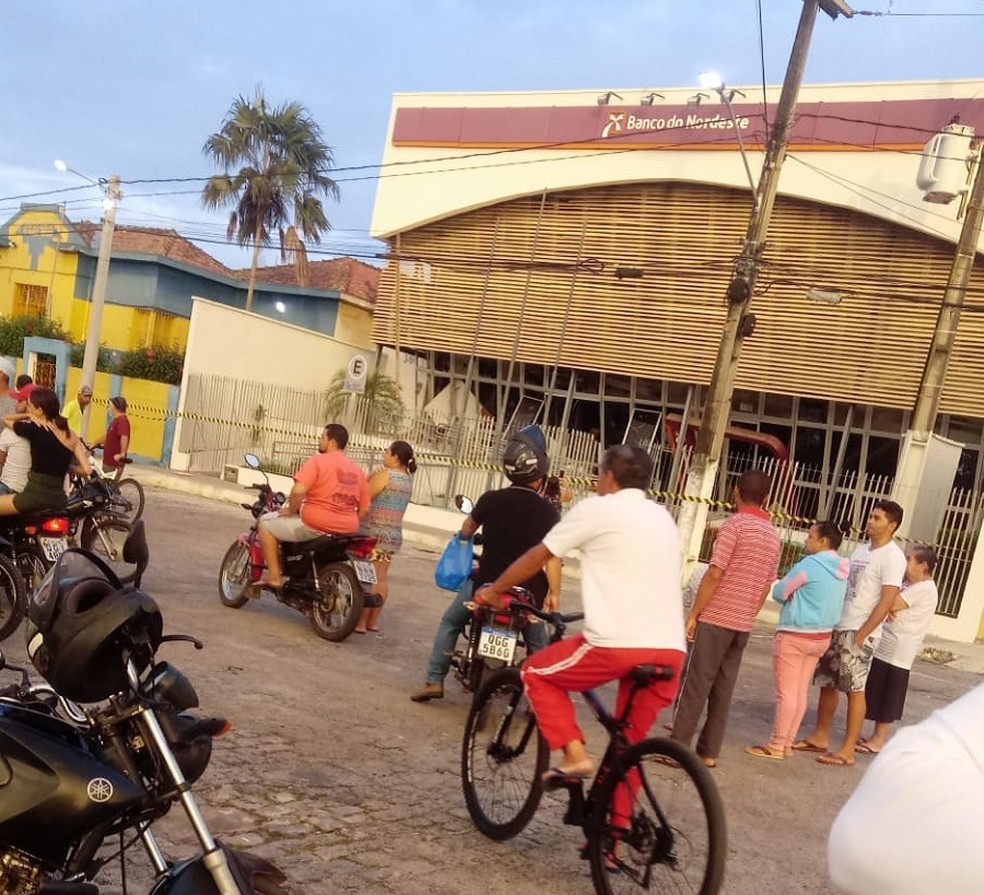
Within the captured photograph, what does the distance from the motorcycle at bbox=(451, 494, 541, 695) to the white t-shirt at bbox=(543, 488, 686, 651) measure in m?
1.53

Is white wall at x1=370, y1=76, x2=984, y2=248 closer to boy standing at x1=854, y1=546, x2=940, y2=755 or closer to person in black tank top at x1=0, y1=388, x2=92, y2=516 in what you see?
boy standing at x1=854, y1=546, x2=940, y2=755

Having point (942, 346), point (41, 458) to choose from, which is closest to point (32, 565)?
point (41, 458)

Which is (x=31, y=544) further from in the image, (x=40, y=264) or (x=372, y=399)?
(x=40, y=264)

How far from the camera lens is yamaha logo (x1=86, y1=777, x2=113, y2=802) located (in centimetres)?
229

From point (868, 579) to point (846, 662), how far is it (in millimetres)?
593

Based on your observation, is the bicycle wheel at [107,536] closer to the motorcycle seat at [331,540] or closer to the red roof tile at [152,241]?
the motorcycle seat at [331,540]

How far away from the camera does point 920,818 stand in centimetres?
104

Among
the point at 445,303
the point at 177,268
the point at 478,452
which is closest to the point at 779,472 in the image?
the point at 478,452

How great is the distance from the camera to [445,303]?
84.2ft

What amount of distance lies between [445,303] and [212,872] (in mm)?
23829

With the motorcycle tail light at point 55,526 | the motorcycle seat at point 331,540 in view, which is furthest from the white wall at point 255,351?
the motorcycle tail light at point 55,526

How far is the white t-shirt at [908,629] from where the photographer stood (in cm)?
726

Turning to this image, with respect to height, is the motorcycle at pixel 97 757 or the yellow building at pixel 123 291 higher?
the yellow building at pixel 123 291

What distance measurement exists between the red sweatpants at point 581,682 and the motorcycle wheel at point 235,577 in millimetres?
5201
